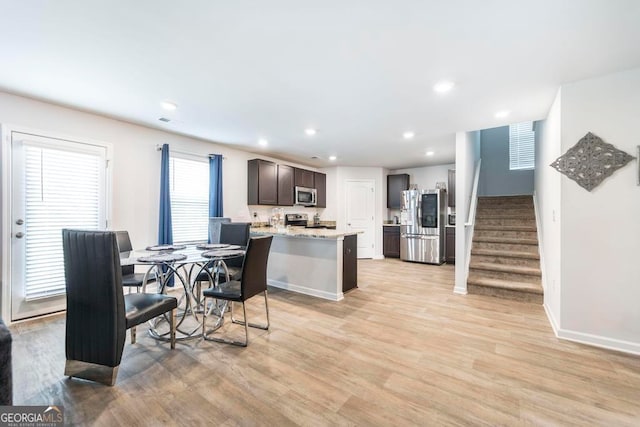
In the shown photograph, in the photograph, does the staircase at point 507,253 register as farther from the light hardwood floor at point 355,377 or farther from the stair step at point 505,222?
the light hardwood floor at point 355,377

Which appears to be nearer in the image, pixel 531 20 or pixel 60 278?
pixel 531 20

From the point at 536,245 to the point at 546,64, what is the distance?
3.01 meters

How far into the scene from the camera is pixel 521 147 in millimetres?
5602

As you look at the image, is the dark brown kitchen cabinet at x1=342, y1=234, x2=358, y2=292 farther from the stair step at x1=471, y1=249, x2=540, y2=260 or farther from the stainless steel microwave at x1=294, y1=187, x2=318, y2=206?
the stainless steel microwave at x1=294, y1=187, x2=318, y2=206

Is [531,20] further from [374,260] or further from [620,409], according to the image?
[374,260]

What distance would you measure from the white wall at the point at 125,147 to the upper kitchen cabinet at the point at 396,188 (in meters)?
4.87

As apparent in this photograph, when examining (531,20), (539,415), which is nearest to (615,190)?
(531,20)

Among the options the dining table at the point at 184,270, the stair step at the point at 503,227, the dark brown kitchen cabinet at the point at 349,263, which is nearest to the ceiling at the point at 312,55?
the dining table at the point at 184,270

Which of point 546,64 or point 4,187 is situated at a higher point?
point 546,64

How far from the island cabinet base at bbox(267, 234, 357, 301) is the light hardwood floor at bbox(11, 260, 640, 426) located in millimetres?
810

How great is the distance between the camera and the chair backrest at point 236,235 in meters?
3.61

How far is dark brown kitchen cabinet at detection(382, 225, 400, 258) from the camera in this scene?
6.97 meters

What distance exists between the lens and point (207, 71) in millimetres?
2324

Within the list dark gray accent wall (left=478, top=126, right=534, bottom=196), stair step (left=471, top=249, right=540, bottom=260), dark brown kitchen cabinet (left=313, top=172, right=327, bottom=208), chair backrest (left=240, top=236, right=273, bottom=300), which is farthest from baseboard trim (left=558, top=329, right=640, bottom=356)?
dark brown kitchen cabinet (left=313, top=172, right=327, bottom=208)
